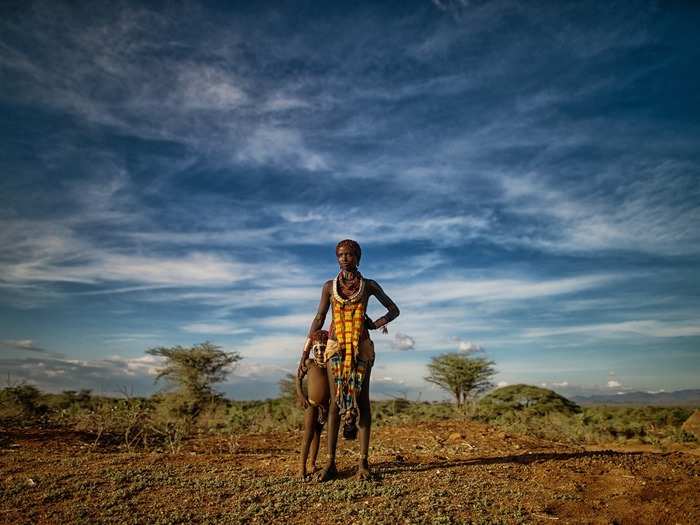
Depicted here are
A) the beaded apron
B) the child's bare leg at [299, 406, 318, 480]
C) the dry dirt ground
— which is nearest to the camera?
the dry dirt ground

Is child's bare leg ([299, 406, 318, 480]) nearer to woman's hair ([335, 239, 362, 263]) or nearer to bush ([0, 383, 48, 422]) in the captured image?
woman's hair ([335, 239, 362, 263])

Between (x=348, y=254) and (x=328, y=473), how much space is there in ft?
8.82

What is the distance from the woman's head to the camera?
6.25 metres

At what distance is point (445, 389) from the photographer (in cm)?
2505

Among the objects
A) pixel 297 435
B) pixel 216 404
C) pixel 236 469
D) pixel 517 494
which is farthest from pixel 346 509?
pixel 216 404

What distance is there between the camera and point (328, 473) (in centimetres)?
626

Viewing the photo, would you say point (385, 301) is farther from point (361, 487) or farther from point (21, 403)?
point (21, 403)

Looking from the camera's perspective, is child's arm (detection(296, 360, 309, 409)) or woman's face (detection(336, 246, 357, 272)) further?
child's arm (detection(296, 360, 309, 409))

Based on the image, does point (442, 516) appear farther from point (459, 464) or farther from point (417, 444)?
point (417, 444)

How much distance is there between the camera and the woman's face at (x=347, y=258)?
6.25m

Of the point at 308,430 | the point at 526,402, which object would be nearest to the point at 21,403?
the point at 308,430

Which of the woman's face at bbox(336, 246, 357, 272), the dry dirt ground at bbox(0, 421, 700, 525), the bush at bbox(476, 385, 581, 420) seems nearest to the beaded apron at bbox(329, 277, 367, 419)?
the woman's face at bbox(336, 246, 357, 272)

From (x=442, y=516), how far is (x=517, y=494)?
1.29 m

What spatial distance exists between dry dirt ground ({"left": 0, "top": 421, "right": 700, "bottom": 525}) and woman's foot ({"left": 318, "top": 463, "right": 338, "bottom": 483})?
4.5 inches
